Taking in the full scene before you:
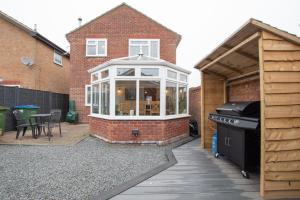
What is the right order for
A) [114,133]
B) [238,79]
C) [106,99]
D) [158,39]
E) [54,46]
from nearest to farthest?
[238,79] < [114,133] < [106,99] < [158,39] < [54,46]

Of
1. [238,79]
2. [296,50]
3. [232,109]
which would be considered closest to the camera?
[296,50]

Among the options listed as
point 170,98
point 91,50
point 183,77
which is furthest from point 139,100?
point 91,50

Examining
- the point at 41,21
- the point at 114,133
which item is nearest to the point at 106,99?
the point at 114,133

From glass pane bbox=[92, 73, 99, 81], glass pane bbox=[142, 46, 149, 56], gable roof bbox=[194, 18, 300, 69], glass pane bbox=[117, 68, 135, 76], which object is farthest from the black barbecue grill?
glass pane bbox=[142, 46, 149, 56]

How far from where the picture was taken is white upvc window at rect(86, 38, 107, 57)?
16.3 metres

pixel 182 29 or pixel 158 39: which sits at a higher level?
pixel 182 29

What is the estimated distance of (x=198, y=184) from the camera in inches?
174

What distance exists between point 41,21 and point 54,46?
114 ft

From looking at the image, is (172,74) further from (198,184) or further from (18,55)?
(18,55)

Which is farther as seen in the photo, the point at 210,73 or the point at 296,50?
the point at 210,73

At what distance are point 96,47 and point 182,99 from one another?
839cm

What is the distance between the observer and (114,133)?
8.59m

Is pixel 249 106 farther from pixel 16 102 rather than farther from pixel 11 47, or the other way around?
pixel 11 47

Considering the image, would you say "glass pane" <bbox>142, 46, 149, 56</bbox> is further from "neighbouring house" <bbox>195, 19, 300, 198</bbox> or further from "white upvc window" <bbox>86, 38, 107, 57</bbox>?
"neighbouring house" <bbox>195, 19, 300, 198</bbox>
